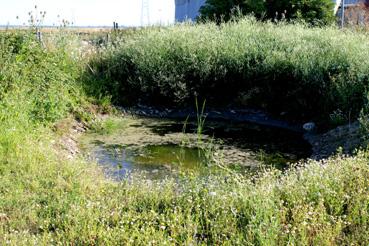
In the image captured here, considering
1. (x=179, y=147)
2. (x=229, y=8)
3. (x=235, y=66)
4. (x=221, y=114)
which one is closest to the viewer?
(x=179, y=147)

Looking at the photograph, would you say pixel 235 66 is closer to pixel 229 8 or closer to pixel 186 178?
pixel 186 178

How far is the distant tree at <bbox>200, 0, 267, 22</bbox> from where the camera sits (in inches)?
784

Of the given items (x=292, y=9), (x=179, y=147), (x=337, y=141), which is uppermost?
(x=292, y=9)

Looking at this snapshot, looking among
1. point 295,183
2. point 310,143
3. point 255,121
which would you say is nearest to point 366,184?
point 295,183

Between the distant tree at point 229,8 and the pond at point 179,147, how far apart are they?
949 centimetres

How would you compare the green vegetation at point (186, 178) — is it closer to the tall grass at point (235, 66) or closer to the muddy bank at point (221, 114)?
the tall grass at point (235, 66)

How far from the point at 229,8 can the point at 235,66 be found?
356 inches

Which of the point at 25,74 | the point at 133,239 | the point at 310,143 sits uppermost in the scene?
the point at 25,74

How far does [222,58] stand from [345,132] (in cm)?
475

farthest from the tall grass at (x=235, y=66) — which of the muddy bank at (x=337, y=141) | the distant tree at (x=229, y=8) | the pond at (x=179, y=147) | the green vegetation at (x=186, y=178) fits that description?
the distant tree at (x=229, y=8)

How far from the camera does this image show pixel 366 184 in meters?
4.93

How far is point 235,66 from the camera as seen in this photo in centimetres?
1281

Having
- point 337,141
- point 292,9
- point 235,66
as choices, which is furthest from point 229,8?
point 337,141

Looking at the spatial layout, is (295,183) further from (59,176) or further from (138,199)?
(59,176)
